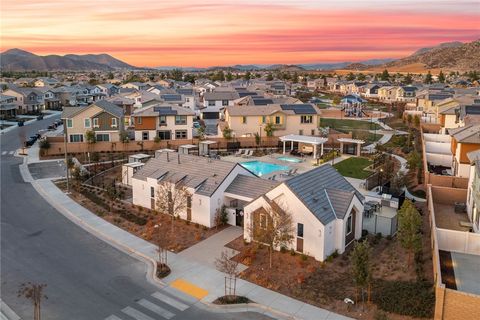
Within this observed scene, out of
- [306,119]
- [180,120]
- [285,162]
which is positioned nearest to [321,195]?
[285,162]

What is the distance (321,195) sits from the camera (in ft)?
87.2

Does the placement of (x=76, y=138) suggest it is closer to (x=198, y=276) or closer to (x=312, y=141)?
(x=312, y=141)

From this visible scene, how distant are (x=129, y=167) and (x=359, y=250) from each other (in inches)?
982

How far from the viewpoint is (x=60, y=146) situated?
53906 millimetres

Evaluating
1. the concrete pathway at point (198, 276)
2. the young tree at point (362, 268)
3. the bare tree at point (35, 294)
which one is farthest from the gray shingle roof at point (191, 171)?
the bare tree at point (35, 294)

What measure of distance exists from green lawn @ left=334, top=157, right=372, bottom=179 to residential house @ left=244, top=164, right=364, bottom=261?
16.7m

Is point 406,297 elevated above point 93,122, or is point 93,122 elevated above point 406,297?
point 93,122

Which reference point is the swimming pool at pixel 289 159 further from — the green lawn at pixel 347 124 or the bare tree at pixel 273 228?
the bare tree at pixel 273 228

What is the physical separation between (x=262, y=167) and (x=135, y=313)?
99.0 ft

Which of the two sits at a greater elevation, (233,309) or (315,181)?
(315,181)

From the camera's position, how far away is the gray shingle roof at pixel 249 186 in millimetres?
29606

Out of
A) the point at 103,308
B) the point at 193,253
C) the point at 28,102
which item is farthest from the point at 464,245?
the point at 28,102

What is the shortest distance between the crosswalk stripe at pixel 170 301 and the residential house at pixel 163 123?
127ft

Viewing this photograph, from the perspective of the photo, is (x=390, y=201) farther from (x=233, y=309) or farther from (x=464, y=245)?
(x=233, y=309)
